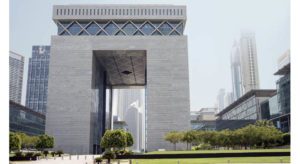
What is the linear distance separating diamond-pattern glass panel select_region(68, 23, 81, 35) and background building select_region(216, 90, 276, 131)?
212ft

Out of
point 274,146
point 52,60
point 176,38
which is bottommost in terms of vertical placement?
point 274,146

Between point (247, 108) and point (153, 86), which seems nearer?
point (153, 86)

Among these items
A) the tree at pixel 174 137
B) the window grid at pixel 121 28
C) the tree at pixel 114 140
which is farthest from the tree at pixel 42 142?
the window grid at pixel 121 28

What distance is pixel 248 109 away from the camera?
104500 mm

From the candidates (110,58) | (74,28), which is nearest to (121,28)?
(110,58)

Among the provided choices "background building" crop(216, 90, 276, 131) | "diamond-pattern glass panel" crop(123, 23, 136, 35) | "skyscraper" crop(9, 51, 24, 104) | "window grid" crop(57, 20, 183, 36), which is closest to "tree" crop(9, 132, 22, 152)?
"window grid" crop(57, 20, 183, 36)

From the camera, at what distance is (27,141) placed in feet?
216

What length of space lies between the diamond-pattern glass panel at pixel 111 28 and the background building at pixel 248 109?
57.5 metres

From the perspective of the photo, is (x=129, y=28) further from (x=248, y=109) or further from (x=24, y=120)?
(x=248, y=109)

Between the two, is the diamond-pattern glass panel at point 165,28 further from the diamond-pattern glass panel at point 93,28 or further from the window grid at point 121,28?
the diamond-pattern glass panel at point 93,28
